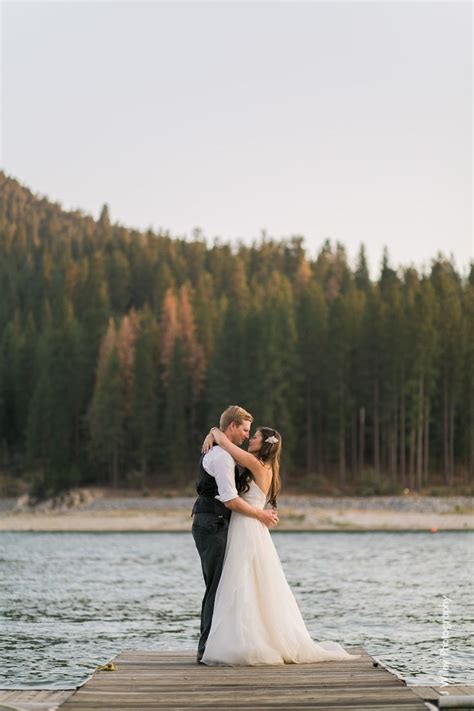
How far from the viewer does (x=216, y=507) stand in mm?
9320

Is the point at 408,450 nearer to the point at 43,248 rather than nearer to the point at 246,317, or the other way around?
the point at 246,317

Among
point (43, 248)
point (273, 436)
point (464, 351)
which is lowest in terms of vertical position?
point (273, 436)

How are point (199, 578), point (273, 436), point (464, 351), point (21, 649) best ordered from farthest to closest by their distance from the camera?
point (464, 351) → point (199, 578) → point (21, 649) → point (273, 436)

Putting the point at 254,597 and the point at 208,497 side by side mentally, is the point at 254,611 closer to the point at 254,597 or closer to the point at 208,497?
the point at 254,597

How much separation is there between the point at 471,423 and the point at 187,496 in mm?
17712

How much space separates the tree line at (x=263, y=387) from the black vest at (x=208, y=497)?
51.4m

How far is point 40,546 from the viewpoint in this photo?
38812 mm

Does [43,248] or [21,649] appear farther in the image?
[43,248]

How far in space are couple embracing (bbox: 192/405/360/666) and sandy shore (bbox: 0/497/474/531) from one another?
36528 millimetres

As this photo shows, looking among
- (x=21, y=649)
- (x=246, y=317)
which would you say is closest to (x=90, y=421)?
(x=246, y=317)

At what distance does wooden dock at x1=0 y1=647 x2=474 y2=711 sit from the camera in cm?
730

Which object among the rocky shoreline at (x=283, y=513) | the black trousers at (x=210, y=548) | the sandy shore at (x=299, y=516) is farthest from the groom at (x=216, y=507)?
the rocky shoreline at (x=283, y=513)

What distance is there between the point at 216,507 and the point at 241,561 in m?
0.48

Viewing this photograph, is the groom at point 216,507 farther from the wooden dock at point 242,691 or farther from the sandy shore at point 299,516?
the sandy shore at point 299,516
